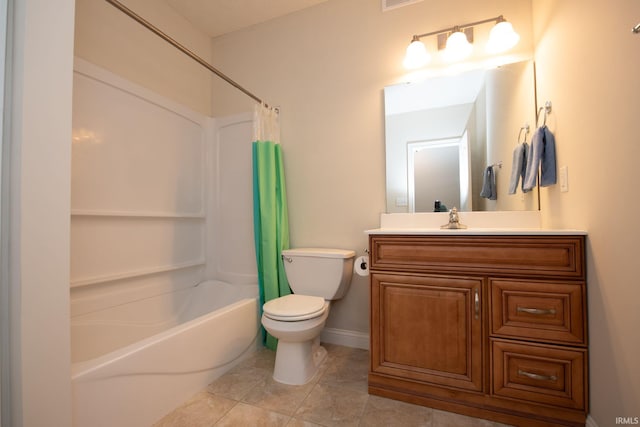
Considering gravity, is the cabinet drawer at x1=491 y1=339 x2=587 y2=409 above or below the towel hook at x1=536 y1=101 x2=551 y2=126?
below

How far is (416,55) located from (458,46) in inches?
10.2

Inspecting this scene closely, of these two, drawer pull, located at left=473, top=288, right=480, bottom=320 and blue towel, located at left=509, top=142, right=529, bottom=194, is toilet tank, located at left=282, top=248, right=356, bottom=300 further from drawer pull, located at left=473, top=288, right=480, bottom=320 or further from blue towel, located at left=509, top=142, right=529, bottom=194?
blue towel, located at left=509, top=142, right=529, bottom=194

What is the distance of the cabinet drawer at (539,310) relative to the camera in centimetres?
115

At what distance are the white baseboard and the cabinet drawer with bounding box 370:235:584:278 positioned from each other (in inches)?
33.6

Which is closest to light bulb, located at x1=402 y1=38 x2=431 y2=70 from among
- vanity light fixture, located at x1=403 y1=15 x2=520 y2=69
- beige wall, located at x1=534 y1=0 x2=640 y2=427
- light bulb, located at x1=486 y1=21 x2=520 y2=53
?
vanity light fixture, located at x1=403 y1=15 x2=520 y2=69

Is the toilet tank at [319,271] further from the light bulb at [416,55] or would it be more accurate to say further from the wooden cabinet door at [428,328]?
the light bulb at [416,55]

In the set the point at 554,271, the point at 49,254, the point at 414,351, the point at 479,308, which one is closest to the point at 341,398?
the point at 414,351

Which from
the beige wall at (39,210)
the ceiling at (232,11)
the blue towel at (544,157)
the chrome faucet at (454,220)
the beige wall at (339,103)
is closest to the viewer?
the beige wall at (39,210)

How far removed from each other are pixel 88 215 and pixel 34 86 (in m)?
0.98

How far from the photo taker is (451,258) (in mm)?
1343

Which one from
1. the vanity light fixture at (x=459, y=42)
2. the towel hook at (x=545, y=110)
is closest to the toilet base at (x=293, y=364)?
the towel hook at (x=545, y=110)

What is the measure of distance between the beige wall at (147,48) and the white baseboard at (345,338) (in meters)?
2.26

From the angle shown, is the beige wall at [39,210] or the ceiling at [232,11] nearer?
the beige wall at [39,210]

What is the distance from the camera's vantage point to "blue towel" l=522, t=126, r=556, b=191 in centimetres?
139
